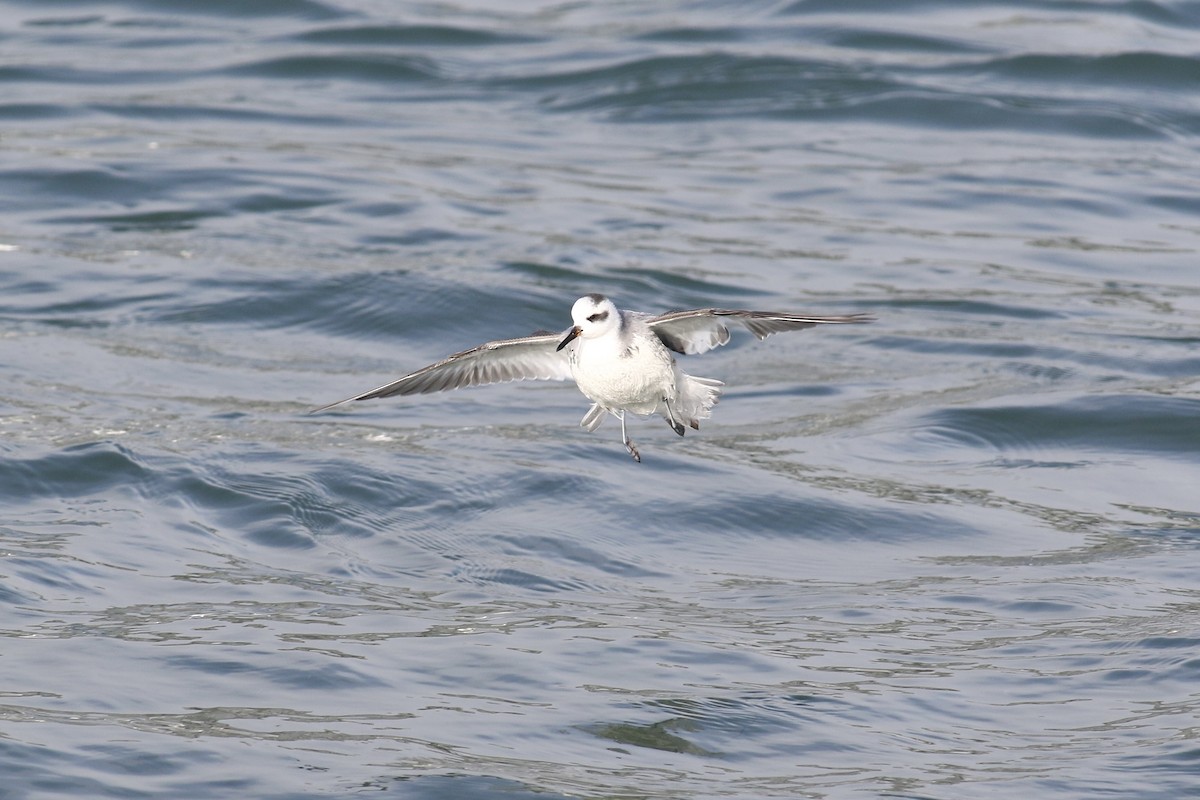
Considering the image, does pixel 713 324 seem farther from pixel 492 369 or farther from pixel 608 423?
pixel 608 423

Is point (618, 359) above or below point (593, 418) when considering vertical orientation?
above

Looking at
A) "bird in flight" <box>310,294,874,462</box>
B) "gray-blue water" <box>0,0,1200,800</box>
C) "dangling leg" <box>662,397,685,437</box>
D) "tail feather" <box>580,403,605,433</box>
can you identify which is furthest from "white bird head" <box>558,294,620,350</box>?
"gray-blue water" <box>0,0,1200,800</box>

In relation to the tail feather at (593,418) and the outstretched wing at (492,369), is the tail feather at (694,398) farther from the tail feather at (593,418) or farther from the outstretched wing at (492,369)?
the outstretched wing at (492,369)

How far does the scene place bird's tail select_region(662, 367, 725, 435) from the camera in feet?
23.1

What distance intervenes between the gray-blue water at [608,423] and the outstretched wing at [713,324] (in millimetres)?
1567

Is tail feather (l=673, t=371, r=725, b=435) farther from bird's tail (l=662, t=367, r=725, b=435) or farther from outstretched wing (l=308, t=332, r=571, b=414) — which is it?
outstretched wing (l=308, t=332, r=571, b=414)

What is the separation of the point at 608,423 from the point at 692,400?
6.17 metres

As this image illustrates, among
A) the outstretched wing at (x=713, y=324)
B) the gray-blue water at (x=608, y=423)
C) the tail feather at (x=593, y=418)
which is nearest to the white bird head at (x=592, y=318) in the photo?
the outstretched wing at (x=713, y=324)

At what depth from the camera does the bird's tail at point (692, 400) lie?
7.05 metres

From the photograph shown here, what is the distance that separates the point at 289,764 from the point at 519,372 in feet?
6.37

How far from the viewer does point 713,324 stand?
6.97m

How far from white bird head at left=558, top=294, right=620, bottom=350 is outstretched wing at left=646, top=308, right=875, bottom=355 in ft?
0.62

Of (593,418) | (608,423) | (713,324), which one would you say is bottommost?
(608,423)

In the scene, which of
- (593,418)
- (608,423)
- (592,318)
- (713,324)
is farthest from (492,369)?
(608,423)
